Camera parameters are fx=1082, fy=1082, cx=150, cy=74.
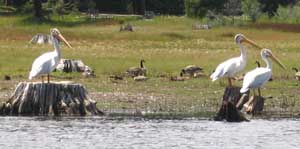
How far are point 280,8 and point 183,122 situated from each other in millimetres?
66398

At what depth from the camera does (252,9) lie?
90.0 metres

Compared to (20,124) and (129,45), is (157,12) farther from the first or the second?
(20,124)

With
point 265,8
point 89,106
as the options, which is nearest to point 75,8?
point 265,8

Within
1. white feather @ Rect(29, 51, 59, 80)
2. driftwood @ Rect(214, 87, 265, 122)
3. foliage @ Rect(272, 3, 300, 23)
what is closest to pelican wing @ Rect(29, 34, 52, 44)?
white feather @ Rect(29, 51, 59, 80)

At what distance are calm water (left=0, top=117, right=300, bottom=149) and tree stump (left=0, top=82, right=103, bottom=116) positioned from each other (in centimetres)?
67

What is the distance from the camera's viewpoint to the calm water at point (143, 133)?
2214 centimetres

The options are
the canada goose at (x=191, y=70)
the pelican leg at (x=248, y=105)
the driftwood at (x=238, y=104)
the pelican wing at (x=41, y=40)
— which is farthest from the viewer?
the pelican wing at (x=41, y=40)

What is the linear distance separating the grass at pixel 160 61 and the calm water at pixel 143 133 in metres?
3.24

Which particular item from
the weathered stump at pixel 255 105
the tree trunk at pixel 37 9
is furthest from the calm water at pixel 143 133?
the tree trunk at pixel 37 9

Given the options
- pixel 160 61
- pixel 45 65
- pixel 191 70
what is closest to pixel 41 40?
pixel 160 61

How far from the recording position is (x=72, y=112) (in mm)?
27406

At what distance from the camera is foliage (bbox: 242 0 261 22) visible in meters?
88.9

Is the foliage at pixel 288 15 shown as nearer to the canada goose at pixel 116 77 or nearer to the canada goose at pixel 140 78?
the canada goose at pixel 116 77

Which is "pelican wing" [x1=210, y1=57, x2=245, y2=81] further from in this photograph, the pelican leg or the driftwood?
the pelican leg
